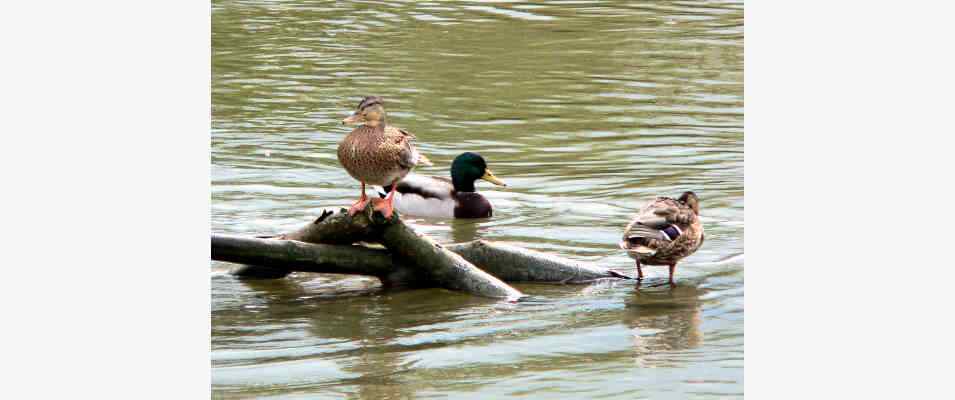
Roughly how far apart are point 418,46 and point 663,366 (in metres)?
14.3

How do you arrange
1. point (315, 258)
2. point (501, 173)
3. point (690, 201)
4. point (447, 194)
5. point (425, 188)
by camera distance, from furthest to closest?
1. point (501, 173)
2. point (425, 188)
3. point (447, 194)
4. point (690, 201)
5. point (315, 258)

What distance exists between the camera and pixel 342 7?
25719 millimetres

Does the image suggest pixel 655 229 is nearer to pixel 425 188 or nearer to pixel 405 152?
pixel 405 152

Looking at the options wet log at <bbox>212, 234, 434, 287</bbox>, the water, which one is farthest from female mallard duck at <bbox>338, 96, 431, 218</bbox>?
the water

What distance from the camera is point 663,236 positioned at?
9.25 metres

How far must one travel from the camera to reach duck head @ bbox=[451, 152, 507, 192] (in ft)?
41.8

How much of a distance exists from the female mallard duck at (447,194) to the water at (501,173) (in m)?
0.17

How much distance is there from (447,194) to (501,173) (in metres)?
1.20

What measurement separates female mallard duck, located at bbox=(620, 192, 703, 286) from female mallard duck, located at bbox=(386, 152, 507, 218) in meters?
3.01

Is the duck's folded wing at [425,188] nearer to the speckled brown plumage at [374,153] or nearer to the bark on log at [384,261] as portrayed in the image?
the bark on log at [384,261]

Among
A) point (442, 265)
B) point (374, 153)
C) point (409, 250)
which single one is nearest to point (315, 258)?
point (409, 250)

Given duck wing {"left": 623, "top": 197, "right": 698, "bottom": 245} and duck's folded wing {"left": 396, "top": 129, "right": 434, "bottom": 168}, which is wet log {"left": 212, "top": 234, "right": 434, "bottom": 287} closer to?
duck's folded wing {"left": 396, "top": 129, "right": 434, "bottom": 168}

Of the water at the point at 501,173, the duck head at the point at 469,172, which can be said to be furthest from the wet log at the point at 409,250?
the duck head at the point at 469,172

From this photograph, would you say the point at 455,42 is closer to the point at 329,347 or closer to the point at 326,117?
the point at 326,117
